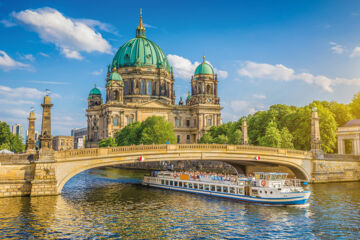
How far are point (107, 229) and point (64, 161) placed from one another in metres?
13.1

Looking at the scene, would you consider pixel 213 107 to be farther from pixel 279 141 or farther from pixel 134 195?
pixel 134 195

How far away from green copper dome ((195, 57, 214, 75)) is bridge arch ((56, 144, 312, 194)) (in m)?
73.1

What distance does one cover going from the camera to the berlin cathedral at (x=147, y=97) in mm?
120562

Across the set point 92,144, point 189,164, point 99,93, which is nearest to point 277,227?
point 189,164

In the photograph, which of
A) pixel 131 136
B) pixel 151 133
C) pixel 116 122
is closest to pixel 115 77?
pixel 116 122

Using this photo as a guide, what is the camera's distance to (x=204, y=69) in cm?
12119

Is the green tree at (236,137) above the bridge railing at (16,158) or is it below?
above

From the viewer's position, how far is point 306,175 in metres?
51.0

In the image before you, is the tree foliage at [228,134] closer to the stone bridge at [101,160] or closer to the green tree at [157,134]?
the green tree at [157,134]

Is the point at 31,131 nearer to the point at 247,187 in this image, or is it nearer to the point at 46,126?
the point at 46,126

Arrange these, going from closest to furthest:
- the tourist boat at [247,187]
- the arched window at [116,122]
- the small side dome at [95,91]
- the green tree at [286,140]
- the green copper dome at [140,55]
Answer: the tourist boat at [247,187] < the green tree at [286,140] < the arched window at [116,122] < the green copper dome at [140,55] < the small side dome at [95,91]

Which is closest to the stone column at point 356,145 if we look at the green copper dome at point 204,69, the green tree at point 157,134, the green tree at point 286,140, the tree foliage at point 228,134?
the green tree at point 286,140

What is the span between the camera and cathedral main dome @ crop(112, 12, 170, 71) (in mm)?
134050

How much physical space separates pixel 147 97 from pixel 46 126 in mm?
92683
